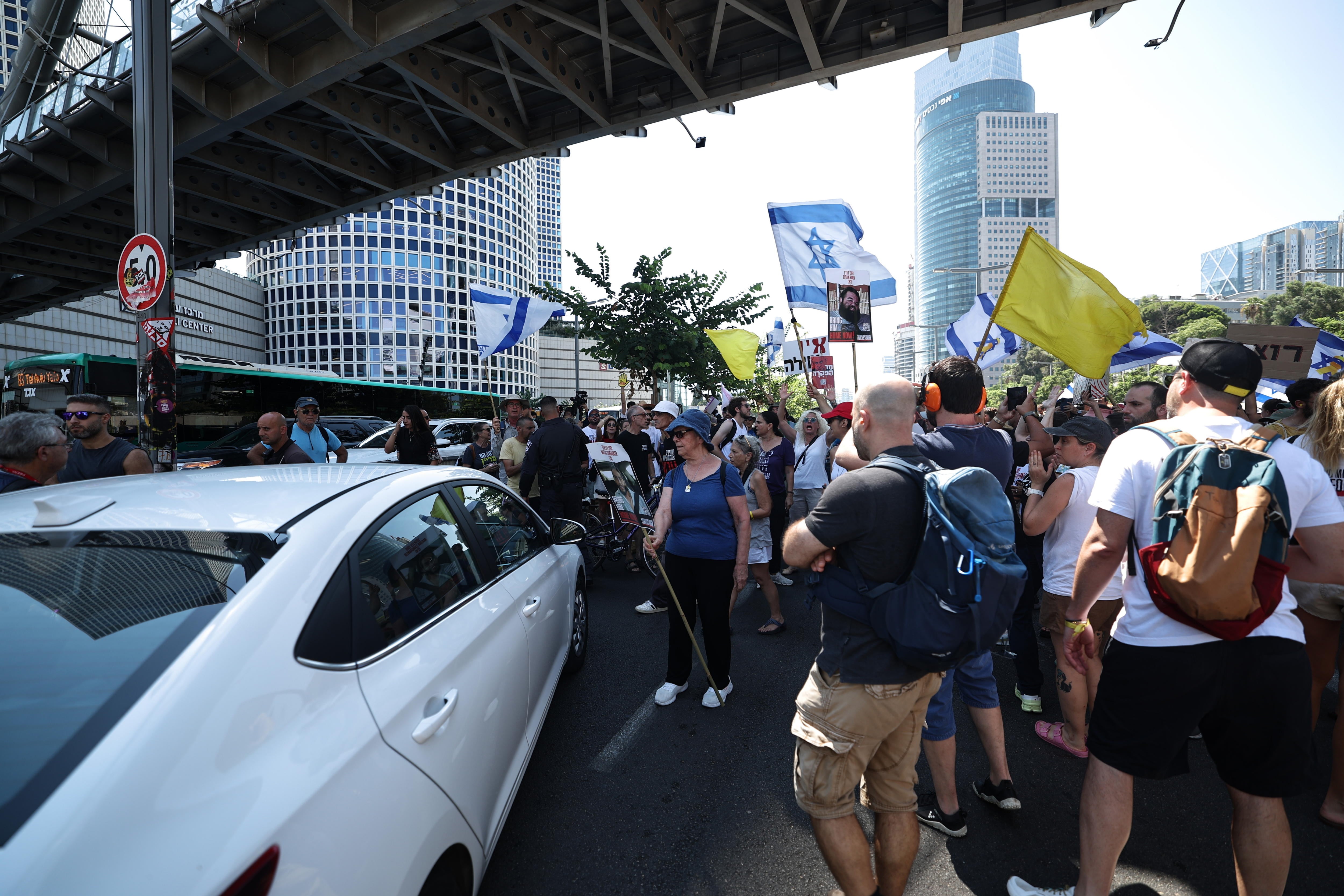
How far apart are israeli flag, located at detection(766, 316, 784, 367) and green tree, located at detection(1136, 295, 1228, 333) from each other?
168 feet

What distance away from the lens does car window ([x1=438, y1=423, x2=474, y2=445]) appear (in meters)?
16.8

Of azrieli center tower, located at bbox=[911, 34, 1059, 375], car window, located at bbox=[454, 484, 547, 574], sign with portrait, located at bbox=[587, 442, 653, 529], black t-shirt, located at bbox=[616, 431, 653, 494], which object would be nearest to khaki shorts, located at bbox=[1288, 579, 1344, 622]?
car window, located at bbox=[454, 484, 547, 574]

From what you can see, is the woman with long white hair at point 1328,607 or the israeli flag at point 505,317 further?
the israeli flag at point 505,317

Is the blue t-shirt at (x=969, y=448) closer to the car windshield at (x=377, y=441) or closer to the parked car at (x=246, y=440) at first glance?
the parked car at (x=246, y=440)

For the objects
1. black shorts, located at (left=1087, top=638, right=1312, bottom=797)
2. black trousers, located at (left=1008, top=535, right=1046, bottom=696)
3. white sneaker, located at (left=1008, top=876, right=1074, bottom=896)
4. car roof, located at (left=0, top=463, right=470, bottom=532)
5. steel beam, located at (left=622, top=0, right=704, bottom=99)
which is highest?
steel beam, located at (left=622, top=0, right=704, bottom=99)

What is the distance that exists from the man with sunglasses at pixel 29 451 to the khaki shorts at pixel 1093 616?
5.51 meters

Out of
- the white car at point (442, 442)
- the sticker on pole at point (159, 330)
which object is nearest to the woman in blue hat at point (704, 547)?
the sticker on pole at point (159, 330)

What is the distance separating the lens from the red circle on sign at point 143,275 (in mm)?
5637

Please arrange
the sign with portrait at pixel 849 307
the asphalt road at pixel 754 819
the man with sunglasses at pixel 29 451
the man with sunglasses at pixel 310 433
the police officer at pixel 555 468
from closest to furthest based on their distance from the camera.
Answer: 1. the asphalt road at pixel 754 819
2. the man with sunglasses at pixel 29 451
3. the police officer at pixel 555 468
4. the man with sunglasses at pixel 310 433
5. the sign with portrait at pixel 849 307

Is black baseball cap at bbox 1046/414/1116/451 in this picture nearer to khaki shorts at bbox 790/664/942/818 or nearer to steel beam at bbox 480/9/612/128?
khaki shorts at bbox 790/664/942/818

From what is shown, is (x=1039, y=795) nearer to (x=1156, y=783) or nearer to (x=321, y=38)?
(x=1156, y=783)

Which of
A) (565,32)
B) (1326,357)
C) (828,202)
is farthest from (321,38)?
(1326,357)

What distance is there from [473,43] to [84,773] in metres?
11.6

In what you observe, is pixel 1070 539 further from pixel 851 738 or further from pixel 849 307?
pixel 849 307
